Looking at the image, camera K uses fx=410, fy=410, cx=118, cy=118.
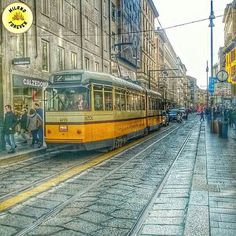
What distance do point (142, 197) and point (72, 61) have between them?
23.8 m

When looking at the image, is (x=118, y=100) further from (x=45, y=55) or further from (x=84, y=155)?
(x=45, y=55)

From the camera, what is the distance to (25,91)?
2302 cm

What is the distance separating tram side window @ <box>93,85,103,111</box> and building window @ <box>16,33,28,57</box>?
8.69m

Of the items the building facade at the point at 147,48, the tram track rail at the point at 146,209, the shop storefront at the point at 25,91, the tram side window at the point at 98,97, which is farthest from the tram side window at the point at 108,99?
the building facade at the point at 147,48

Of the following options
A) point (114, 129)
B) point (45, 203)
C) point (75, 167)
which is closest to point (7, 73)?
point (114, 129)

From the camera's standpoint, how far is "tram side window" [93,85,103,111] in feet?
47.0

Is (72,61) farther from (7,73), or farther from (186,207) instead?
(186,207)

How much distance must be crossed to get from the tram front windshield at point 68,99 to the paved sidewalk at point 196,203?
406 centimetres

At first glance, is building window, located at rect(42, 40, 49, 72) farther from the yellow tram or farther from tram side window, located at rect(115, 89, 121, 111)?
the yellow tram

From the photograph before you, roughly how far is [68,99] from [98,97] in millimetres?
1131

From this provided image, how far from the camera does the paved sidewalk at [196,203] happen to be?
5531 millimetres

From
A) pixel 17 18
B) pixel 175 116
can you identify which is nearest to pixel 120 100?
pixel 17 18

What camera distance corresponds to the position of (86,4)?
34.0m

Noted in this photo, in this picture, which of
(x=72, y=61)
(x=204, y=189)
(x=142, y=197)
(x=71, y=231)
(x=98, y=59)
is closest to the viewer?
(x=71, y=231)
